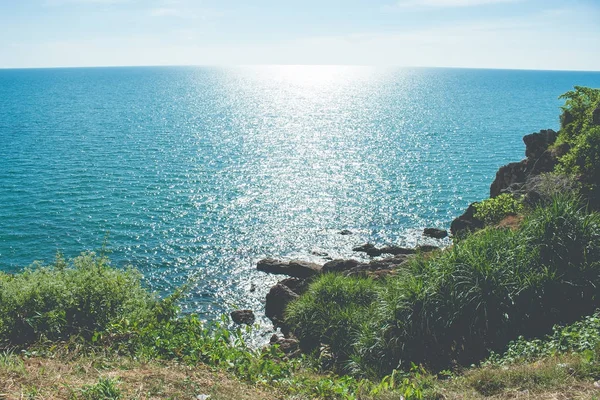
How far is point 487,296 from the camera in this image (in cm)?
1380

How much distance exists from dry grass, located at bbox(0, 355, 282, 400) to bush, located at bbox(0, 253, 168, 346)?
261cm

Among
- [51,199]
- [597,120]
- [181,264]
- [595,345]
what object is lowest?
[181,264]

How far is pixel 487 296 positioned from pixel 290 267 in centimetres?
2704

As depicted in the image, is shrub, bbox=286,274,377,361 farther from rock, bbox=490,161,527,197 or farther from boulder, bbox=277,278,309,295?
rock, bbox=490,161,527,197

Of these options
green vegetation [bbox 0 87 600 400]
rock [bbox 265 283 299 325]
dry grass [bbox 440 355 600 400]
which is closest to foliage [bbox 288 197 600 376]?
green vegetation [bbox 0 87 600 400]

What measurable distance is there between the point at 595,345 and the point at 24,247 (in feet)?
148

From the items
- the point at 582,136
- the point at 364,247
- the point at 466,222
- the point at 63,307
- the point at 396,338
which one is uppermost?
the point at 582,136

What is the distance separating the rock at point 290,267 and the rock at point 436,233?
45.9 ft

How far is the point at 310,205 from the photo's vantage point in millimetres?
56406

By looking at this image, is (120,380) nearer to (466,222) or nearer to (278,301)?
(278,301)

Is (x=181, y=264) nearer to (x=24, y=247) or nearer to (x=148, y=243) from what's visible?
(x=148, y=243)

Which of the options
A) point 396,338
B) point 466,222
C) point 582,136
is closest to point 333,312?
point 396,338

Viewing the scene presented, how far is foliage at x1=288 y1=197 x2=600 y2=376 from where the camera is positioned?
13469 mm

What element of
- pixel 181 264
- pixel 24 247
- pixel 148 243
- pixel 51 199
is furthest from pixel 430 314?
pixel 51 199
